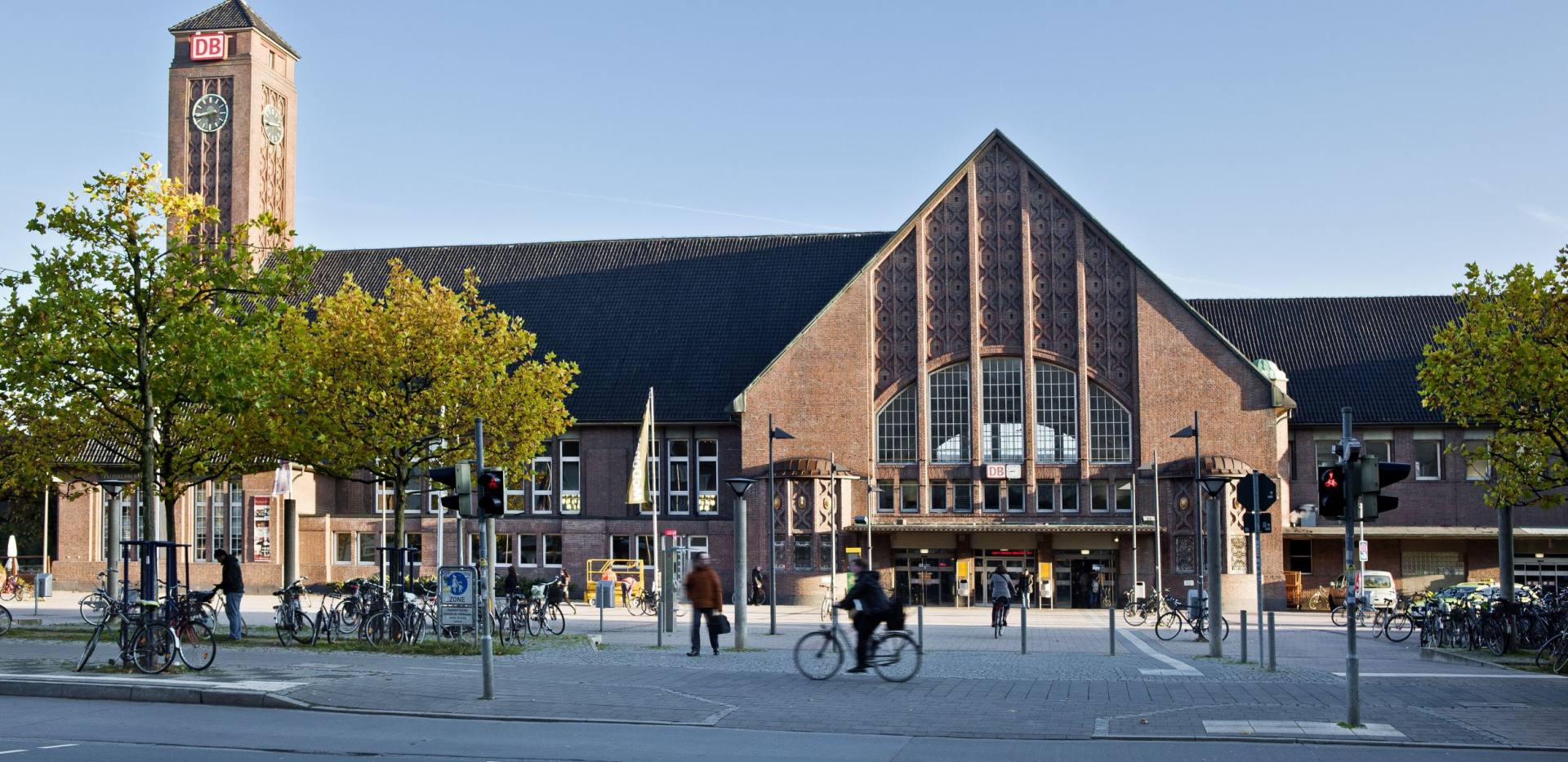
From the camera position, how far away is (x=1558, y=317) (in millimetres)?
26078

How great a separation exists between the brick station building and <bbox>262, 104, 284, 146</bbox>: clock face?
15.4 m

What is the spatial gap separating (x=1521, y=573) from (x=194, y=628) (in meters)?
45.6

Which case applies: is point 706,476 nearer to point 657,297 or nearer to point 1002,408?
point 657,297

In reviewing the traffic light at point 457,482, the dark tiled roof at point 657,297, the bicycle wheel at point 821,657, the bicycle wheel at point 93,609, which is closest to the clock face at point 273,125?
the dark tiled roof at point 657,297

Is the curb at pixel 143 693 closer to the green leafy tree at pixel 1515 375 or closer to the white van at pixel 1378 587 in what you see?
the green leafy tree at pixel 1515 375

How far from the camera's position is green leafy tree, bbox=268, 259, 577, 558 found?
30766mm

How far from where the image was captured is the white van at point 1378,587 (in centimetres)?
4703

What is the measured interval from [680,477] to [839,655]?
35891 mm

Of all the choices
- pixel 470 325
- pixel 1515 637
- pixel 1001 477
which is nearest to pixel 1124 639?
pixel 1515 637

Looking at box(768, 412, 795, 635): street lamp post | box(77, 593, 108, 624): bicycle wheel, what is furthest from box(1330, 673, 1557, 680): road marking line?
box(77, 593, 108, 624): bicycle wheel

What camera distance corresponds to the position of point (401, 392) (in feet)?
103

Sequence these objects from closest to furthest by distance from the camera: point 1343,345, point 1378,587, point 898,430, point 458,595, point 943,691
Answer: point 943,691, point 458,595, point 1378,587, point 898,430, point 1343,345

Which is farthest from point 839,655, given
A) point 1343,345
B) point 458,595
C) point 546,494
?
point 1343,345

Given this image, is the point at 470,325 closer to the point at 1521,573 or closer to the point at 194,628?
the point at 194,628
